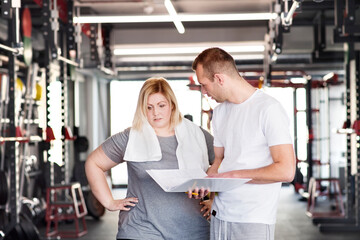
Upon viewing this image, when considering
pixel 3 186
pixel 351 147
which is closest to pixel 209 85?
pixel 3 186

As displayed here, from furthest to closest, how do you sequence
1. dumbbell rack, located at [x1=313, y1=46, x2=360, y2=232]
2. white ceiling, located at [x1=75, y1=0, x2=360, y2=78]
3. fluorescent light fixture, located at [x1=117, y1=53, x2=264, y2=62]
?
1. fluorescent light fixture, located at [x1=117, y1=53, x2=264, y2=62]
2. white ceiling, located at [x1=75, y1=0, x2=360, y2=78]
3. dumbbell rack, located at [x1=313, y1=46, x2=360, y2=232]

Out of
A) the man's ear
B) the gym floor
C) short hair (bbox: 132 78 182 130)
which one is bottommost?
the gym floor

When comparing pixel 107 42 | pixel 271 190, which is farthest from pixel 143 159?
pixel 107 42

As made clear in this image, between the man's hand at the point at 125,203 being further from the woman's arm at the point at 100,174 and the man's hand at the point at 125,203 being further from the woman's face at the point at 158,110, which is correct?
the woman's face at the point at 158,110

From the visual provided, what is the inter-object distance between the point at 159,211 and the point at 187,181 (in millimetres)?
407

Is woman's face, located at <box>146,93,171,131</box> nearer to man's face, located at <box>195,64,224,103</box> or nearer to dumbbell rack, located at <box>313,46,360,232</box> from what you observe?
man's face, located at <box>195,64,224,103</box>

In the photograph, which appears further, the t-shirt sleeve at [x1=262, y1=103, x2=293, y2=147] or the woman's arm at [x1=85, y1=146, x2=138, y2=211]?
the woman's arm at [x1=85, y1=146, x2=138, y2=211]

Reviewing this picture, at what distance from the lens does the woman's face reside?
2.70 metres

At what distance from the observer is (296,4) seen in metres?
4.45

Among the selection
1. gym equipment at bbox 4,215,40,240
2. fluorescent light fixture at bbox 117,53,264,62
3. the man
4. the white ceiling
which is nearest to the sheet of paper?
the man

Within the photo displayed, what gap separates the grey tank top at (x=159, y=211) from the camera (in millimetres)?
2648

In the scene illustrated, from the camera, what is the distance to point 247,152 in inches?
92.2

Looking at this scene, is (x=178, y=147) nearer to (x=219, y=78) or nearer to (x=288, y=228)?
(x=219, y=78)

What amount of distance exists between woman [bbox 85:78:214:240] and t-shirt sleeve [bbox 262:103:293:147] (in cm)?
54
